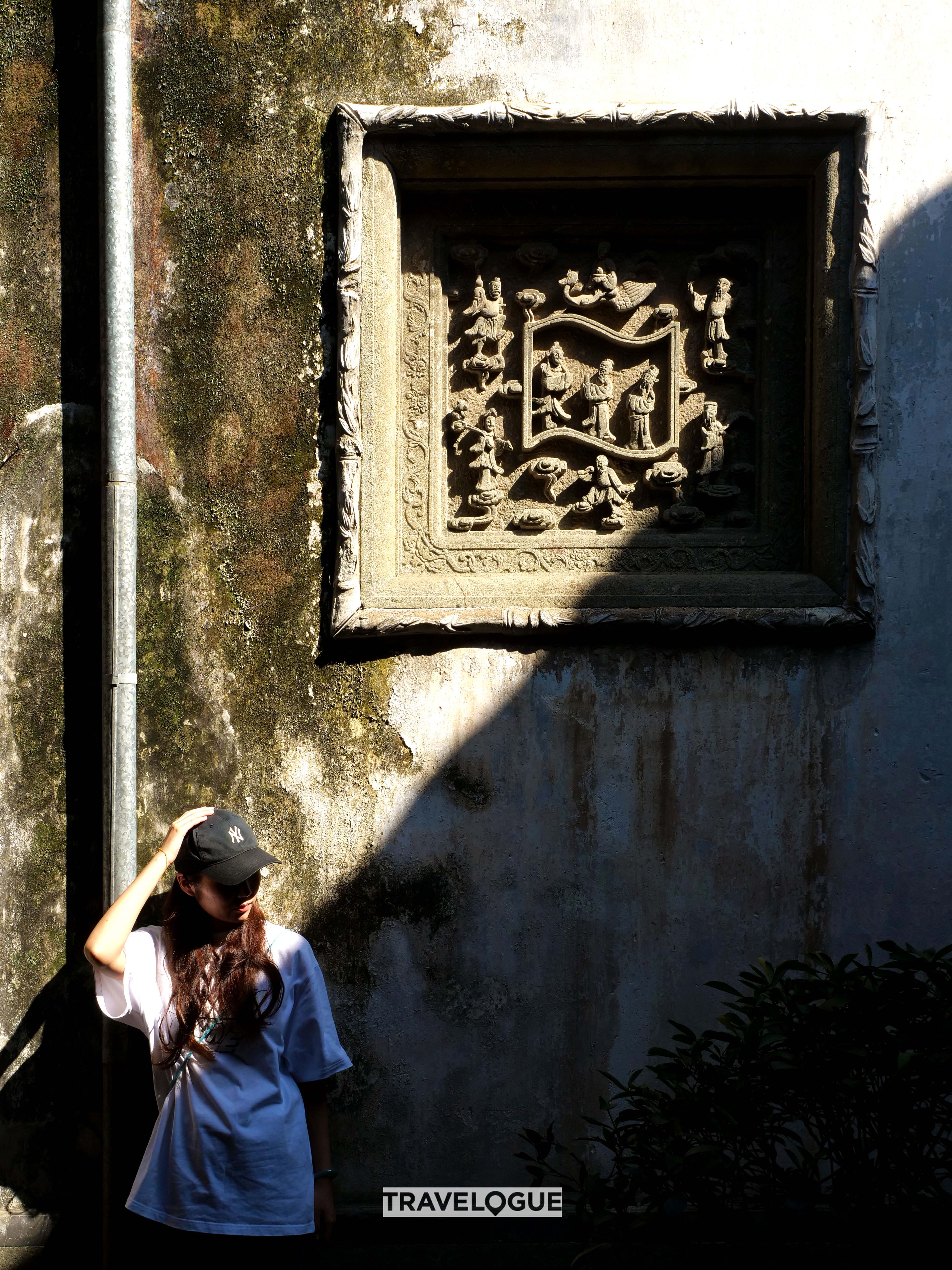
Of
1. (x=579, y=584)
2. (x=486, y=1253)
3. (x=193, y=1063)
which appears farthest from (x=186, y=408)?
(x=486, y=1253)

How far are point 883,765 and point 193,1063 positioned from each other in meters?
2.32

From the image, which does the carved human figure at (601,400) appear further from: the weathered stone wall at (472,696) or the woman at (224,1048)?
the woman at (224,1048)

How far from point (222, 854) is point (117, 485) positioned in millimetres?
1345

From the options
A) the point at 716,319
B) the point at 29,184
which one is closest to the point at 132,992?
the point at 29,184

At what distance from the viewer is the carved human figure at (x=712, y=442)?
3.41m

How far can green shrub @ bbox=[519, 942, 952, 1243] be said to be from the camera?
219 cm

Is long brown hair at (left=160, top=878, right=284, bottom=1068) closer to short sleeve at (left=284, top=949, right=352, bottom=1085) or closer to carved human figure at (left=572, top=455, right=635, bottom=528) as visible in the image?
short sleeve at (left=284, top=949, right=352, bottom=1085)

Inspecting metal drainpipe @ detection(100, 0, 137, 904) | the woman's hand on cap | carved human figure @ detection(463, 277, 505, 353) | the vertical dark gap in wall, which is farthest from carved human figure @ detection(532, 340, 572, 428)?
the woman's hand on cap

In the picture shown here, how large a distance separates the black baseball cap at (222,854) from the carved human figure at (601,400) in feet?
6.02

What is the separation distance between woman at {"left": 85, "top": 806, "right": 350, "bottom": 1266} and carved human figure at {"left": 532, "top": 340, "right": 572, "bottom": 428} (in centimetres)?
179

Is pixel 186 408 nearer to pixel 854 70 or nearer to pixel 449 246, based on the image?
pixel 449 246

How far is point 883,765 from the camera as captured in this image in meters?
3.22

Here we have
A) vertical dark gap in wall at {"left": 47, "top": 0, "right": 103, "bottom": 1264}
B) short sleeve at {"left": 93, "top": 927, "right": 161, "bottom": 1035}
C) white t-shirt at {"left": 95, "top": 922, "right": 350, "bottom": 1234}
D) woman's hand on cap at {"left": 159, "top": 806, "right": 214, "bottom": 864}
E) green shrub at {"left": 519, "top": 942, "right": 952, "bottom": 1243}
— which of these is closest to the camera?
green shrub at {"left": 519, "top": 942, "right": 952, "bottom": 1243}

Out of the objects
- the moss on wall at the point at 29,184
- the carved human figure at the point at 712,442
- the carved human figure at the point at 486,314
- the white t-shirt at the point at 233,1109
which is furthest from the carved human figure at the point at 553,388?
the white t-shirt at the point at 233,1109
